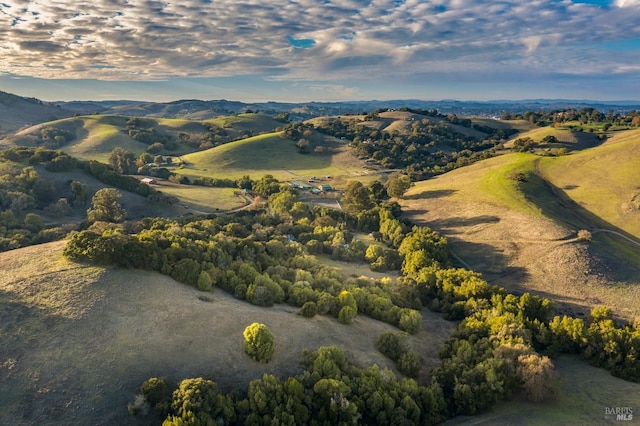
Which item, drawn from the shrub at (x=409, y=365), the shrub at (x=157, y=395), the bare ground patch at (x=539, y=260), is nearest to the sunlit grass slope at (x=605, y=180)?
the bare ground patch at (x=539, y=260)

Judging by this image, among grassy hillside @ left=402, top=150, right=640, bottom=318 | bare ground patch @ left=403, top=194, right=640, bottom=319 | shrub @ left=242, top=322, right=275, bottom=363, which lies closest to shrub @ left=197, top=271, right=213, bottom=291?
shrub @ left=242, top=322, right=275, bottom=363

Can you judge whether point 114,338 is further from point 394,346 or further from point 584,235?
point 584,235

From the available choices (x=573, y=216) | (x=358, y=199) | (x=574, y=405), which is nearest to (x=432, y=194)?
(x=358, y=199)

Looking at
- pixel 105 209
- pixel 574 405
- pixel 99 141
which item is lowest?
pixel 574 405

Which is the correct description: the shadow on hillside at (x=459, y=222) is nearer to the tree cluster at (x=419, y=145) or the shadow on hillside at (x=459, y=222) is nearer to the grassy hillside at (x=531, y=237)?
the grassy hillside at (x=531, y=237)

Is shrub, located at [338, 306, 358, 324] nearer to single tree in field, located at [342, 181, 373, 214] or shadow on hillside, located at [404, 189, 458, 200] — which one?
single tree in field, located at [342, 181, 373, 214]

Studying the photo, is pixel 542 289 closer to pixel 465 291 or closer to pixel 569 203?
pixel 465 291

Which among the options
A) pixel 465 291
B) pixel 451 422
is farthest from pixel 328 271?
pixel 451 422
